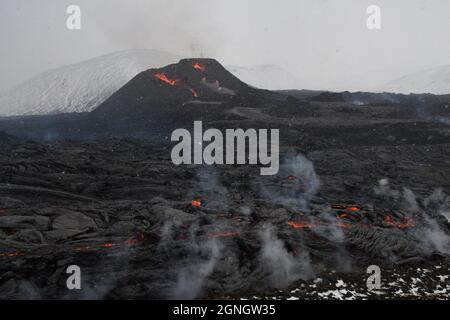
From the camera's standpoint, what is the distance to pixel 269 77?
5148 inches

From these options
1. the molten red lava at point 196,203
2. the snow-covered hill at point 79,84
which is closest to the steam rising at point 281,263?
the molten red lava at point 196,203

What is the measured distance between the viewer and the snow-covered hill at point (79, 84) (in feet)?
211

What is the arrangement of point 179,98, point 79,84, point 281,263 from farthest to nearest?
point 79,84
point 179,98
point 281,263

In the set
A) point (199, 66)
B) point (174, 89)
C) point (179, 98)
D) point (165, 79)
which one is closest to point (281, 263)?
point (179, 98)

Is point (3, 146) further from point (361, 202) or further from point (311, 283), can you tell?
point (311, 283)

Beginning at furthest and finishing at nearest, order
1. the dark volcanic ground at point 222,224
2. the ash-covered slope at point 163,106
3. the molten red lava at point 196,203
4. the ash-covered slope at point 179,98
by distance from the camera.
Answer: the ash-covered slope at point 179,98
the ash-covered slope at point 163,106
the molten red lava at point 196,203
the dark volcanic ground at point 222,224

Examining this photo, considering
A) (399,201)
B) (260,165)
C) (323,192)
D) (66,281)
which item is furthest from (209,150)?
(66,281)

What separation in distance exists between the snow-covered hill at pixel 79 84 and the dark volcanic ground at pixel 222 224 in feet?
128

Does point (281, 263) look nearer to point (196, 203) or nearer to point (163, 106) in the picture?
point (196, 203)

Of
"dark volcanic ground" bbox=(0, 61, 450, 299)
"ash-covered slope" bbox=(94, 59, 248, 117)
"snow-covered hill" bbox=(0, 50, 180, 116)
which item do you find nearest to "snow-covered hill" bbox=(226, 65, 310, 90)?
"snow-covered hill" bbox=(0, 50, 180, 116)

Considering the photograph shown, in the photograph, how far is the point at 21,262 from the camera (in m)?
9.38

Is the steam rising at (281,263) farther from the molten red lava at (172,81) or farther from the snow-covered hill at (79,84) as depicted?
the snow-covered hill at (79,84)

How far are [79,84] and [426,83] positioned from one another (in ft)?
257

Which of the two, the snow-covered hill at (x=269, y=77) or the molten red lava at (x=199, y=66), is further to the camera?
the snow-covered hill at (x=269, y=77)
